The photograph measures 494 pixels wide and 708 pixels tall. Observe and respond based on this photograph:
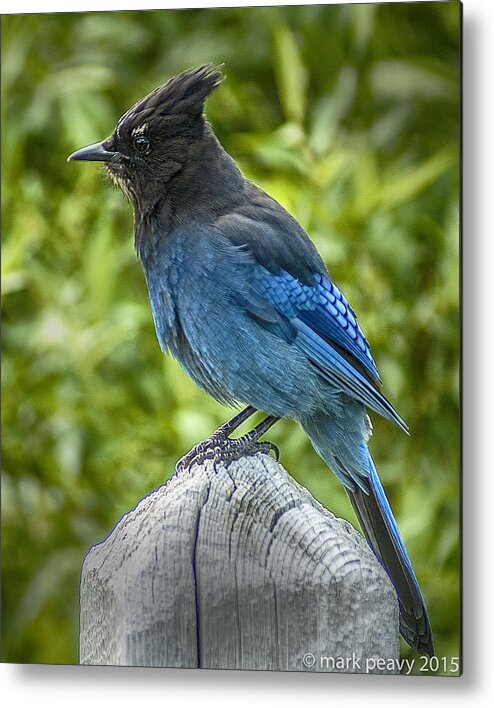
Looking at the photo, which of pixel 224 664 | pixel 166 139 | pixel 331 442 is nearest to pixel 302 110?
pixel 166 139

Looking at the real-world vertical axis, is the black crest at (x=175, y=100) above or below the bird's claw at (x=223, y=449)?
above

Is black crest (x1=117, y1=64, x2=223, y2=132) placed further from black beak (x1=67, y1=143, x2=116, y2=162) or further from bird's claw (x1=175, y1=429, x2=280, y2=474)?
bird's claw (x1=175, y1=429, x2=280, y2=474)

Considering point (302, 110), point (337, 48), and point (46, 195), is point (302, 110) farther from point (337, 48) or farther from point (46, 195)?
Answer: point (46, 195)

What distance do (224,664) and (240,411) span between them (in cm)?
67

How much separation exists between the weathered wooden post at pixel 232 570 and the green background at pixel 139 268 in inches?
19.5

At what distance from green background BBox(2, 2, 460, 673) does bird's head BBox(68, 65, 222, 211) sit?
3.9 inches

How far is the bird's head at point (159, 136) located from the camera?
291 centimetres

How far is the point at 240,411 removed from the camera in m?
2.96

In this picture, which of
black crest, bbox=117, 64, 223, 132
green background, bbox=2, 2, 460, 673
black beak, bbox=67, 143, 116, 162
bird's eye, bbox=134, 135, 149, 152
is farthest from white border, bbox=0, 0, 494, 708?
black beak, bbox=67, 143, 116, 162

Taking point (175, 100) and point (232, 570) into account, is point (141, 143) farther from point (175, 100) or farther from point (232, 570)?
point (232, 570)

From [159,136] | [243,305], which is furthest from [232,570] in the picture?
[159,136]

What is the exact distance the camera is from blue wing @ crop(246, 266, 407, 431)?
2809mm

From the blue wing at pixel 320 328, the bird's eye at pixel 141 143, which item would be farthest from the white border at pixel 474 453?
the bird's eye at pixel 141 143

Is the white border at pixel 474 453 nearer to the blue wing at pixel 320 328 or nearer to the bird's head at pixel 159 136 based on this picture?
the blue wing at pixel 320 328
